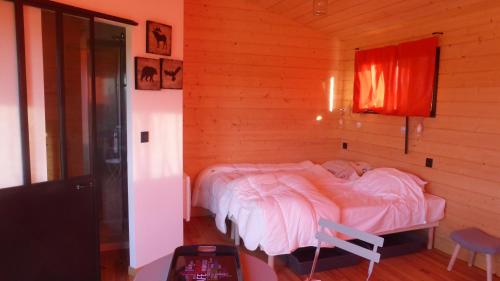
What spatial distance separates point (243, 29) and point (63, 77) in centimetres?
247

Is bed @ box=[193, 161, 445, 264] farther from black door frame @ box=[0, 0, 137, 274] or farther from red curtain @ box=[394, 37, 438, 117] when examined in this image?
black door frame @ box=[0, 0, 137, 274]

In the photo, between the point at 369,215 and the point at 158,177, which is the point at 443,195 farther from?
the point at 158,177

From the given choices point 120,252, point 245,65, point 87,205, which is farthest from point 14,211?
point 245,65

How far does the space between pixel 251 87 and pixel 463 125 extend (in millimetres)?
2282

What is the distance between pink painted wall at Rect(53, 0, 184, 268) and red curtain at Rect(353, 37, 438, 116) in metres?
2.30

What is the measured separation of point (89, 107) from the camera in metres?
2.47

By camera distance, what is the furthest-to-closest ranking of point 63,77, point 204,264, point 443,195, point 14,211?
point 443,195, point 63,77, point 14,211, point 204,264

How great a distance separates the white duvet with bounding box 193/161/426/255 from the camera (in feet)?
9.26

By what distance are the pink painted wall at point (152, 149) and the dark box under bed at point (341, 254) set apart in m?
1.00

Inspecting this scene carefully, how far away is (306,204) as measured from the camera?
2918mm

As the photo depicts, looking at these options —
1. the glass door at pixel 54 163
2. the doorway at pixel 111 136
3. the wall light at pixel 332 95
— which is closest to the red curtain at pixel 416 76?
the wall light at pixel 332 95

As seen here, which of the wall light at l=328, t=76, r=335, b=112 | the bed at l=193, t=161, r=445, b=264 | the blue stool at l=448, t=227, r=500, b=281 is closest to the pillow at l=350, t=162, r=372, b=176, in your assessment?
the bed at l=193, t=161, r=445, b=264

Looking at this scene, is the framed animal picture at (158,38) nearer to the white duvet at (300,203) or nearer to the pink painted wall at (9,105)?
the pink painted wall at (9,105)

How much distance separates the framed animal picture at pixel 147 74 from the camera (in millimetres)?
2621
